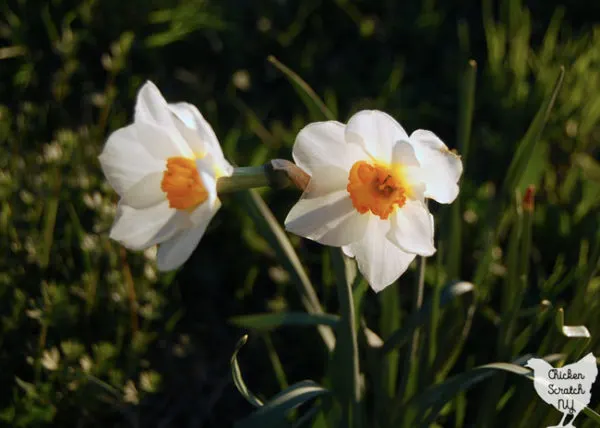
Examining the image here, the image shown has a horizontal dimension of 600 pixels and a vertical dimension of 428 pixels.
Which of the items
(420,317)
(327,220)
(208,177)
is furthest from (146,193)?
(420,317)

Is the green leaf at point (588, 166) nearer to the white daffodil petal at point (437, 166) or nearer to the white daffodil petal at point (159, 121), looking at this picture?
the white daffodil petal at point (437, 166)

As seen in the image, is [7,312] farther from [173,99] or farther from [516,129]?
[516,129]

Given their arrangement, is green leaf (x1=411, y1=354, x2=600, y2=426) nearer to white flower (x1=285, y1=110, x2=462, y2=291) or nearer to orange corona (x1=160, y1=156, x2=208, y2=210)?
white flower (x1=285, y1=110, x2=462, y2=291)

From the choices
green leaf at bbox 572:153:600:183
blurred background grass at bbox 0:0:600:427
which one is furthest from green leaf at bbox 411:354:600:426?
green leaf at bbox 572:153:600:183

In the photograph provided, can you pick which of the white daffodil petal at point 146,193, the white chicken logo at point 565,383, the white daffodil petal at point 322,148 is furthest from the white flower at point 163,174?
the white chicken logo at point 565,383

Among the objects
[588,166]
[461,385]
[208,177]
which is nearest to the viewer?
[208,177]

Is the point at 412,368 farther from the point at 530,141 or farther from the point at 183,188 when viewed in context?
the point at 183,188
